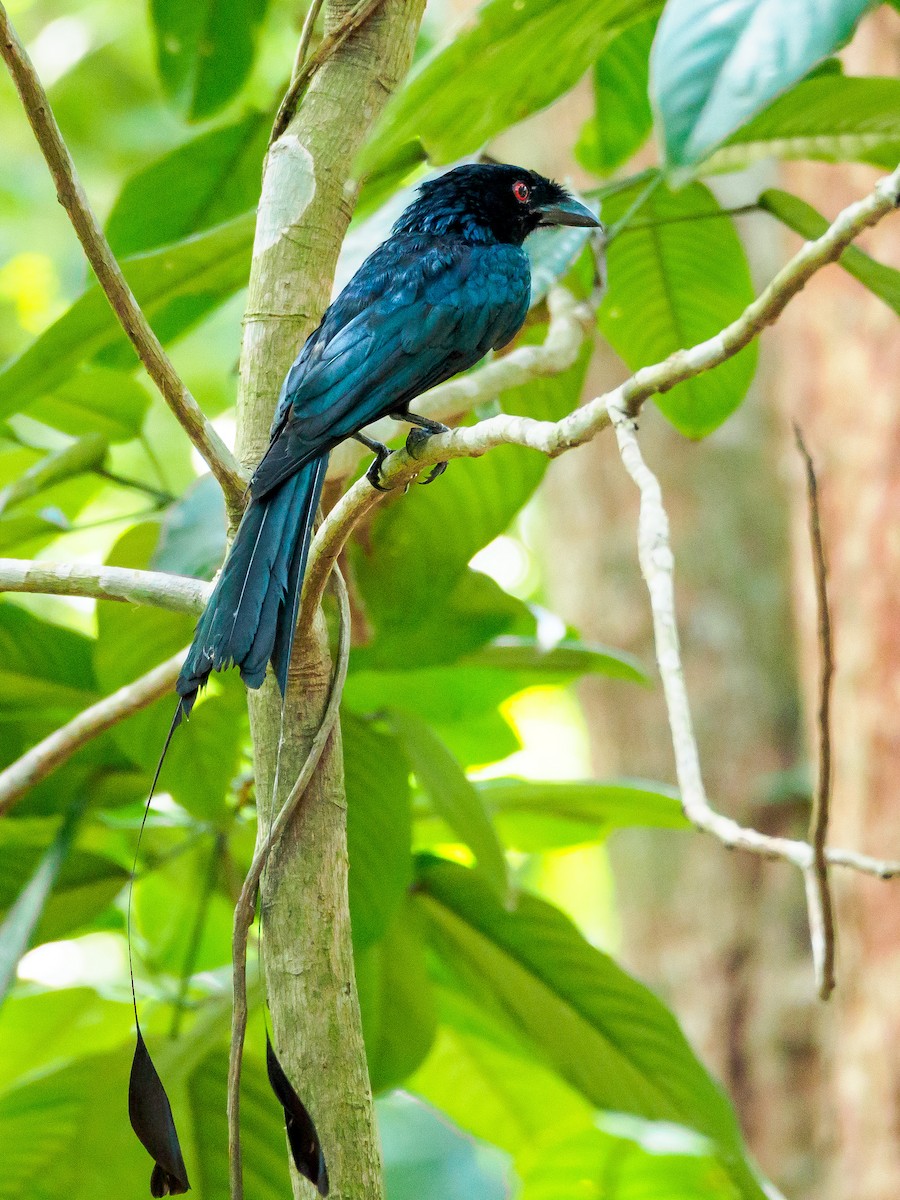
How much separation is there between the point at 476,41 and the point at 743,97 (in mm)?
548

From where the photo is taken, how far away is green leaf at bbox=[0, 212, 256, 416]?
1729 mm

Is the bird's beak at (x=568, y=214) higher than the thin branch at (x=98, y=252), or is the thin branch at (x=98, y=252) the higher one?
the bird's beak at (x=568, y=214)

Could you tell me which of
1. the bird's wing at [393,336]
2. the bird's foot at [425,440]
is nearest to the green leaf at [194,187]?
the bird's wing at [393,336]

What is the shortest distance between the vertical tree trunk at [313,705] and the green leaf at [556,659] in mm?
973

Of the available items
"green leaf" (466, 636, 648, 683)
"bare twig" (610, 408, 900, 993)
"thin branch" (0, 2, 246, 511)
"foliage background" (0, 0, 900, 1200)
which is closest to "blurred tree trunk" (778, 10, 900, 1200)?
"foliage background" (0, 0, 900, 1200)

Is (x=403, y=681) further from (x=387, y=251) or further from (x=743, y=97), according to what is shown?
(x=743, y=97)

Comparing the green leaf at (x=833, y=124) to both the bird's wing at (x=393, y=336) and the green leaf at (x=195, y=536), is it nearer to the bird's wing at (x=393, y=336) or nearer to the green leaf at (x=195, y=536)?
the bird's wing at (x=393, y=336)

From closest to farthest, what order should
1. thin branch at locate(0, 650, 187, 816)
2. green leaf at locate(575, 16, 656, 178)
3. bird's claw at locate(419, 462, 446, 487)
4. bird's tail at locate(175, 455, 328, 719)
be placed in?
bird's tail at locate(175, 455, 328, 719) < thin branch at locate(0, 650, 187, 816) < bird's claw at locate(419, 462, 446, 487) < green leaf at locate(575, 16, 656, 178)

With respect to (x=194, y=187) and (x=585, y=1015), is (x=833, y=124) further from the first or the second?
(x=585, y=1015)

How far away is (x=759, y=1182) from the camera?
1800 millimetres

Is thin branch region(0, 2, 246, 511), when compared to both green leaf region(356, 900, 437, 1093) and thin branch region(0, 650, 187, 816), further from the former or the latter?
green leaf region(356, 900, 437, 1093)

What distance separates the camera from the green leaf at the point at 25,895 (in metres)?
1.68

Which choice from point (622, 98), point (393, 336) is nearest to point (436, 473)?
point (393, 336)

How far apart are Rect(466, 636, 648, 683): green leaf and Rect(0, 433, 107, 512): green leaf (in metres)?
0.76
